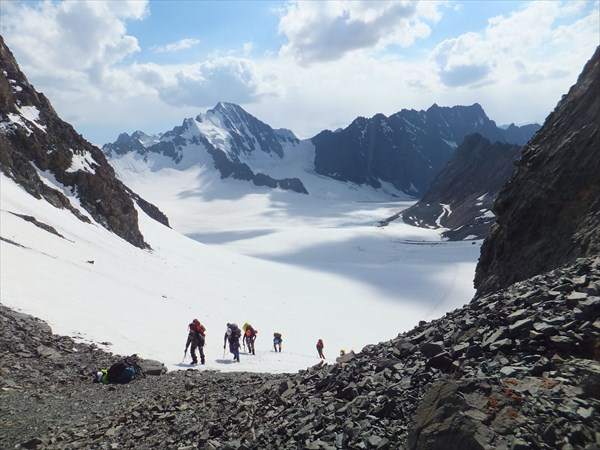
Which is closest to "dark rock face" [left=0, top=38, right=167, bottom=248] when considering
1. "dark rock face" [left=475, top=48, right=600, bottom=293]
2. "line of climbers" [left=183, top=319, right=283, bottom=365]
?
"line of climbers" [left=183, top=319, right=283, bottom=365]

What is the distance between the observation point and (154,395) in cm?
1229

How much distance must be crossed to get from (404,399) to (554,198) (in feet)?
51.1

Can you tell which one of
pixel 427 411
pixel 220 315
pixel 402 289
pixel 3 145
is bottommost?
pixel 402 289

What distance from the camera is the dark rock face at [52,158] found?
52.3 metres

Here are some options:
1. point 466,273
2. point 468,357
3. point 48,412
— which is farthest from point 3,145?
point 466,273

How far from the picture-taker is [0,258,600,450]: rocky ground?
580cm

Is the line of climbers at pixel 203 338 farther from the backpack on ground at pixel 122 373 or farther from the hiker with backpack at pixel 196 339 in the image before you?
the backpack on ground at pixel 122 373

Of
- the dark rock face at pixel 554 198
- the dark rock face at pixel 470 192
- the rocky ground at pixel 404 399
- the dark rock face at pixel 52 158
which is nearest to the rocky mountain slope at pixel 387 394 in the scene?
the rocky ground at pixel 404 399

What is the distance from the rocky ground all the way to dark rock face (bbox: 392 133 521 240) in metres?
134

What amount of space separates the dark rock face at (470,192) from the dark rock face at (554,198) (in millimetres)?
118612

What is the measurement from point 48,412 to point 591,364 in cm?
1147

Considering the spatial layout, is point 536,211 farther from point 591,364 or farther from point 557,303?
point 591,364

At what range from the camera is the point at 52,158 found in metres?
59.8

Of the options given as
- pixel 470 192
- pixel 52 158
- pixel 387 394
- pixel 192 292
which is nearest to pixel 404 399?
pixel 387 394
